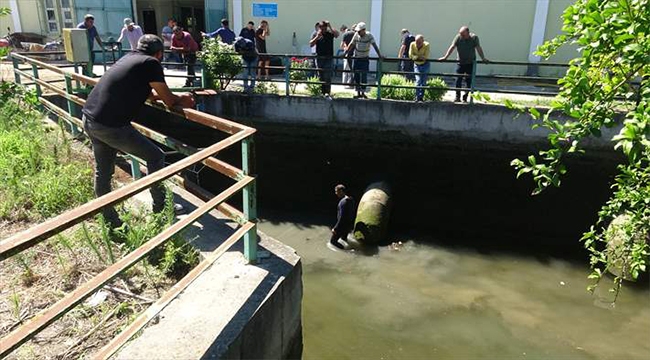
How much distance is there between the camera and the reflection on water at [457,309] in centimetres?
582

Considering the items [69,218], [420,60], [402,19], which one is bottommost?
[69,218]

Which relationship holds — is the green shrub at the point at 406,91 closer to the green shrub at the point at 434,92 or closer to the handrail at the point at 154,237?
the green shrub at the point at 434,92

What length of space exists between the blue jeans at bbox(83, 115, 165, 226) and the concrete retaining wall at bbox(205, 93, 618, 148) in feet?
23.7

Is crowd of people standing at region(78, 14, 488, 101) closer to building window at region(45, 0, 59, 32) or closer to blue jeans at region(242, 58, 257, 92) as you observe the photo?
blue jeans at region(242, 58, 257, 92)

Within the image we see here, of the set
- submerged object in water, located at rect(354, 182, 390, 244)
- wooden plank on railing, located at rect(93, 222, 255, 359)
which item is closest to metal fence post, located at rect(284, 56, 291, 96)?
submerged object in water, located at rect(354, 182, 390, 244)

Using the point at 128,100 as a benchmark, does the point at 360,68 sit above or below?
below

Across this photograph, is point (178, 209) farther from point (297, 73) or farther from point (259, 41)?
point (259, 41)

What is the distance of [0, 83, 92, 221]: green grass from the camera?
4.38 metres

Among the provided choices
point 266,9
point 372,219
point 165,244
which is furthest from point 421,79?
point 165,244

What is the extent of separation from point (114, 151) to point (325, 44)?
838 centimetres

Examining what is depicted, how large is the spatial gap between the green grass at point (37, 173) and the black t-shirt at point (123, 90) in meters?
1.20

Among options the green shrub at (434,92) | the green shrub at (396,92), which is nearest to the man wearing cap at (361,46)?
the green shrub at (396,92)

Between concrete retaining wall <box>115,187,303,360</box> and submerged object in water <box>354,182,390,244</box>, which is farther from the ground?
concrete retaining wall <box>115,187,303,360</box>

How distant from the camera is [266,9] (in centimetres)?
1625
